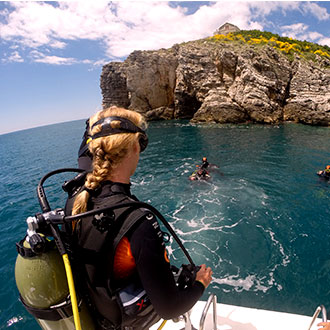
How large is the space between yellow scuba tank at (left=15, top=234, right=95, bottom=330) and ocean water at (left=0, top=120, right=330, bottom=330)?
5711mm

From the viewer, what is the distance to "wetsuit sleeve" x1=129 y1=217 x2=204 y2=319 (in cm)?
122

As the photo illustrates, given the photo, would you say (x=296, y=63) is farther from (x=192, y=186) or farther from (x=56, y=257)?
(x=56, y=257)

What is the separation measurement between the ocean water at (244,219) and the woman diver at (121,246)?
536 centimetres

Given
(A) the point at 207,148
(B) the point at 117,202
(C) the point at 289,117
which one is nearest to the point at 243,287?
(B) the point at 117,202

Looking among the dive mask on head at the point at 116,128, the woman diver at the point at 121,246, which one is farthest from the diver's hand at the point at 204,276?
the dive mask on head at the point at 116,128

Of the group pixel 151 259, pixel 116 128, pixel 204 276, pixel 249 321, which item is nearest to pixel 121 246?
pixel 151 259

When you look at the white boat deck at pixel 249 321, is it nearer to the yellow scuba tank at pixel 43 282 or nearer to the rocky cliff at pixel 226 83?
the yellow scuba tank at pixel 43 282

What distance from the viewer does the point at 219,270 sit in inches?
258

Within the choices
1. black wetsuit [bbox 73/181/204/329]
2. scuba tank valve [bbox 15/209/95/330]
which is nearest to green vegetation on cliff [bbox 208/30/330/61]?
black wetsuit [bbox 73/181/204/329]

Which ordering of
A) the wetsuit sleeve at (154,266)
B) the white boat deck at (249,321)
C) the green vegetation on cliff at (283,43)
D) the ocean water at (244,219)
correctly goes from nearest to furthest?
the wetsuit sleeve at (154,266) < the white boat deck at (249,321) < the ocean water at (244,219) < the green vegetation on cliff at (283,43)

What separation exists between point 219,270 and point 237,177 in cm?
822

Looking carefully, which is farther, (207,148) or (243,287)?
(207,148)

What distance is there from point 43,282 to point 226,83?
134 ft

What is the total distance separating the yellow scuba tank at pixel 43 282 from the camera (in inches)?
50.7
